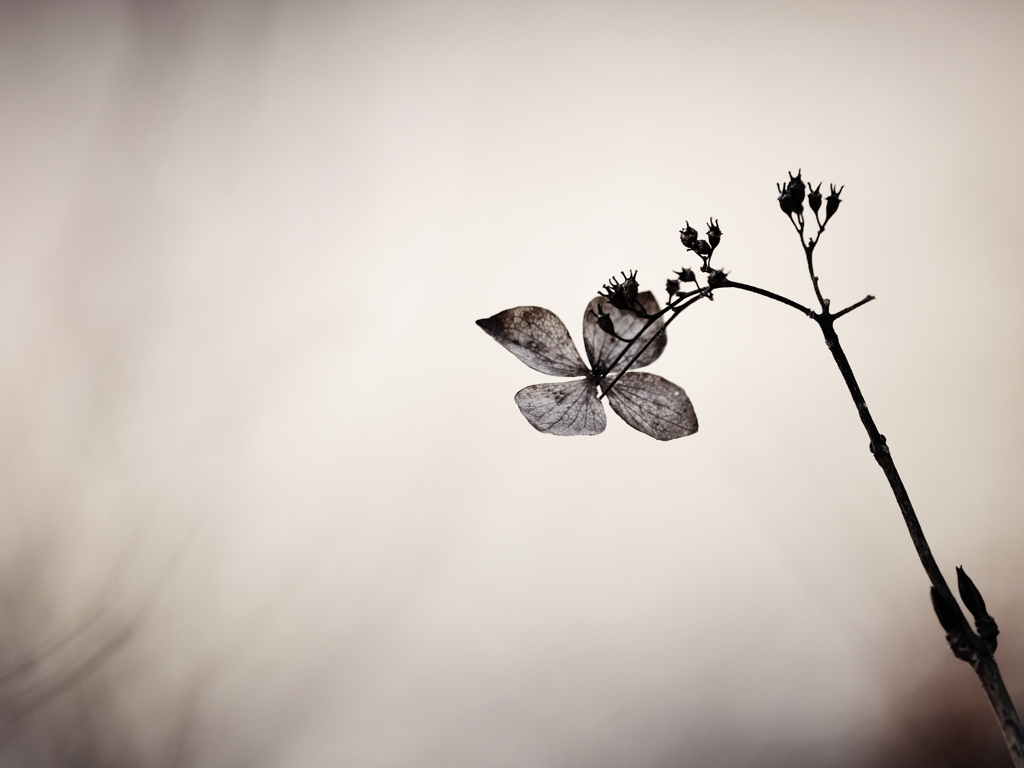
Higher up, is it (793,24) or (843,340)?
(793,24)

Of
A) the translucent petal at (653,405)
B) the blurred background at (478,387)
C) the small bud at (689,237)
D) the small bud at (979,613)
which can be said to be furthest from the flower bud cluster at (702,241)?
the blurred background at (478,387)

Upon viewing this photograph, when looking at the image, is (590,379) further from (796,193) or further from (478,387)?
(478,387)

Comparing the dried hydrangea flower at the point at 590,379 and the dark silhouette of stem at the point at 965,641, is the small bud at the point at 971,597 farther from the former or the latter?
the dried hydrangea flower at the point at 590,379

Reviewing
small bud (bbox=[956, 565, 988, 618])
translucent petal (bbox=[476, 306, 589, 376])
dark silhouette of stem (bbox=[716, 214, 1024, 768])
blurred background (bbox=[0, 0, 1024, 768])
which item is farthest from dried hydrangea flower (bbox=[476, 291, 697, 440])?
blurred background (bbox=[0, 0, 1024, 768])

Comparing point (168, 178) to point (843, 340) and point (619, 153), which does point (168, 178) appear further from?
point (843, 340)

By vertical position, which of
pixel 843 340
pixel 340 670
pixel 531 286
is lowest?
pixel 340 670

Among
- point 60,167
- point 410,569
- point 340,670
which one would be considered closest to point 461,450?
point 410,569
